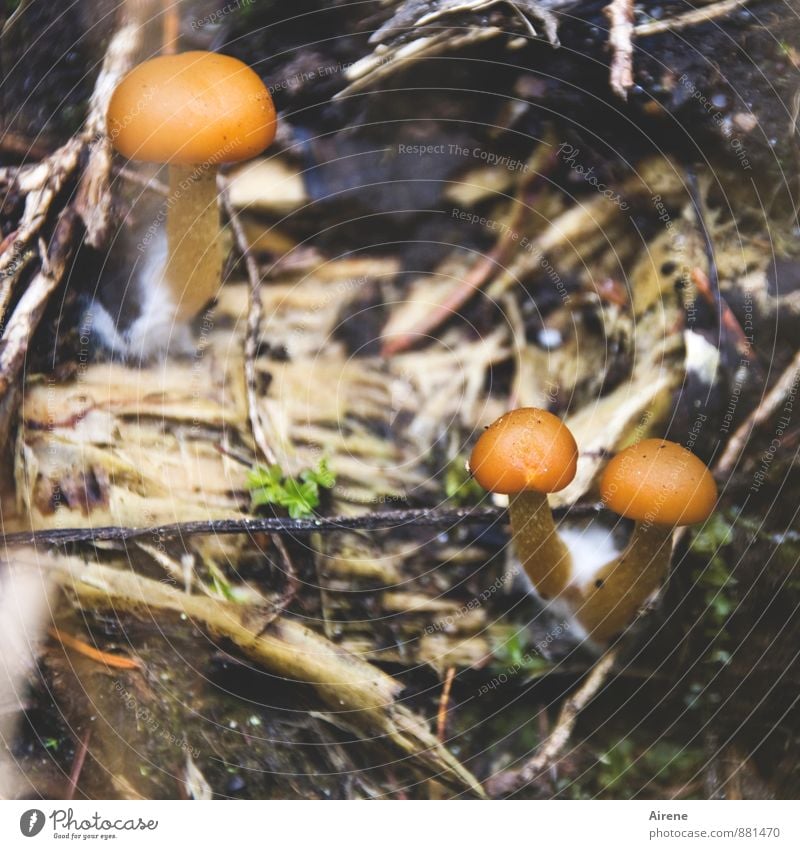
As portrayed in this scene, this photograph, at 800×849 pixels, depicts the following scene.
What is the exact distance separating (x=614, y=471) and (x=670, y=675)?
13.2 inches

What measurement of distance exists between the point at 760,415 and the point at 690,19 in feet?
1.85

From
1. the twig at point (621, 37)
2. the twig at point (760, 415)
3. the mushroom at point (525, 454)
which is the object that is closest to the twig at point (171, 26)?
the twig at point (621, 37)

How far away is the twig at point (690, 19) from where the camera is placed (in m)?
1.08

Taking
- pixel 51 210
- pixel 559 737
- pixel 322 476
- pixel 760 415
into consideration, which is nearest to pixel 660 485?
pixel 760 415

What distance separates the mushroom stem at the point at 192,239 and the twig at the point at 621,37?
579 mm

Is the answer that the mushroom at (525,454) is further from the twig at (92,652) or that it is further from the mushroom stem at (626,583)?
the twig at (92,652)

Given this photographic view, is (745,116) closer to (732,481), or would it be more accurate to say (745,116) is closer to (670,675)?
(732,481)

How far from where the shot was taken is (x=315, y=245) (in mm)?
1161

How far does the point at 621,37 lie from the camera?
1076 millimetres

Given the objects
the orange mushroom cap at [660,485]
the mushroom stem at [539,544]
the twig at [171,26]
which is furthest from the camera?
the twig at [171,26]

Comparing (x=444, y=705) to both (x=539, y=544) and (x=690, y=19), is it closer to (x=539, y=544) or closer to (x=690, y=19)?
(x=539, y=544)

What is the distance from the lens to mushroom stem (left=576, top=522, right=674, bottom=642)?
0.98m

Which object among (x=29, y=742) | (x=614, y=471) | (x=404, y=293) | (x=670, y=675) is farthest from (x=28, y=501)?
(x=670, y=675)

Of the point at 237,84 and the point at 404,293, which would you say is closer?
the point at 237,84
